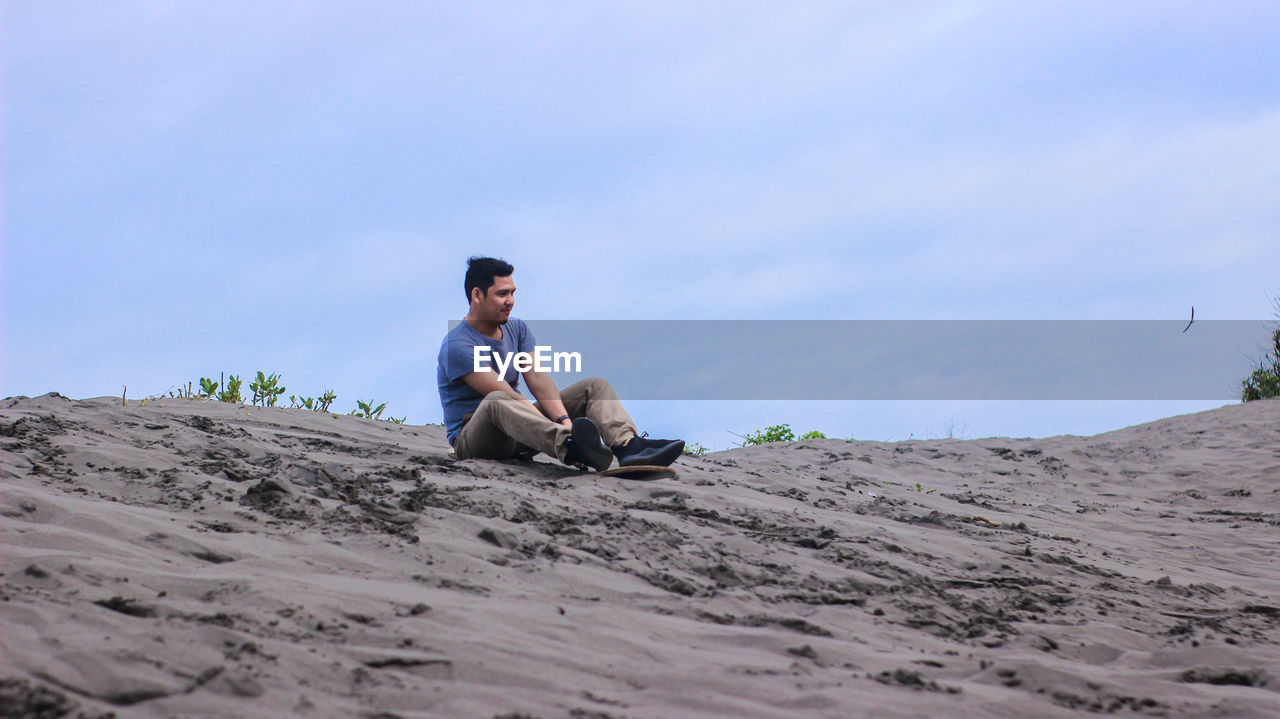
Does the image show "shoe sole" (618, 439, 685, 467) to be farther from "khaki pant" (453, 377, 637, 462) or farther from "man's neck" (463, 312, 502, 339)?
"man's neck" (463, 312, 502, 339)

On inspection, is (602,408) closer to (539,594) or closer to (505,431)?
(505,431)

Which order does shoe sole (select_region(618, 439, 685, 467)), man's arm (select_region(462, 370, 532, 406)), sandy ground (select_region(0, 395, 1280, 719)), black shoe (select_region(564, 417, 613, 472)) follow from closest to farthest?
sandy ground (select_region(0, 395, 1280, 719)), black shoe (select_region(564, 417, 613, 472)), shoe sole (select_region(618, 439, 685, 467)), man's arm (select_region(462, 370, 532, 406))

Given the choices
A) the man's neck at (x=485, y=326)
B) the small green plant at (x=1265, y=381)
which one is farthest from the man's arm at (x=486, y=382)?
the small green plant at (x=1265, y=381)

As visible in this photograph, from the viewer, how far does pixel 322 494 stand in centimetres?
400

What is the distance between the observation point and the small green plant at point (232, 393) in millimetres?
7995

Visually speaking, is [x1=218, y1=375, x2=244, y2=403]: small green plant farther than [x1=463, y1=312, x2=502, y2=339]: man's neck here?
Yes

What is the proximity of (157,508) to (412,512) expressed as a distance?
3.28 feet

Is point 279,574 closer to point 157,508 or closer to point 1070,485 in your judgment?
point 157,508

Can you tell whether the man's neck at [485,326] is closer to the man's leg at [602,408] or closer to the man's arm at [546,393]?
the man's arm at [546,393]

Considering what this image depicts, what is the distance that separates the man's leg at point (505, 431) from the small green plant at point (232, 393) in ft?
11.4

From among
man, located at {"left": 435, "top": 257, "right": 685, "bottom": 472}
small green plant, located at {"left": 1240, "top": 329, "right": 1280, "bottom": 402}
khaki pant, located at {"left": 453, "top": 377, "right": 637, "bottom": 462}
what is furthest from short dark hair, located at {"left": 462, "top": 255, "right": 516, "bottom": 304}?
small green plant, located at {"left": 1240, "top": 329, "right": 1280, "bottom": 402}

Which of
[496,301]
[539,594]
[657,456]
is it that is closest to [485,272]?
[496,301]

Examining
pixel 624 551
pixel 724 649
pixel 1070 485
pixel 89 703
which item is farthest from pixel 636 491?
pixel 1070 485

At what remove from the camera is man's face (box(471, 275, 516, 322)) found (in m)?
5.50
